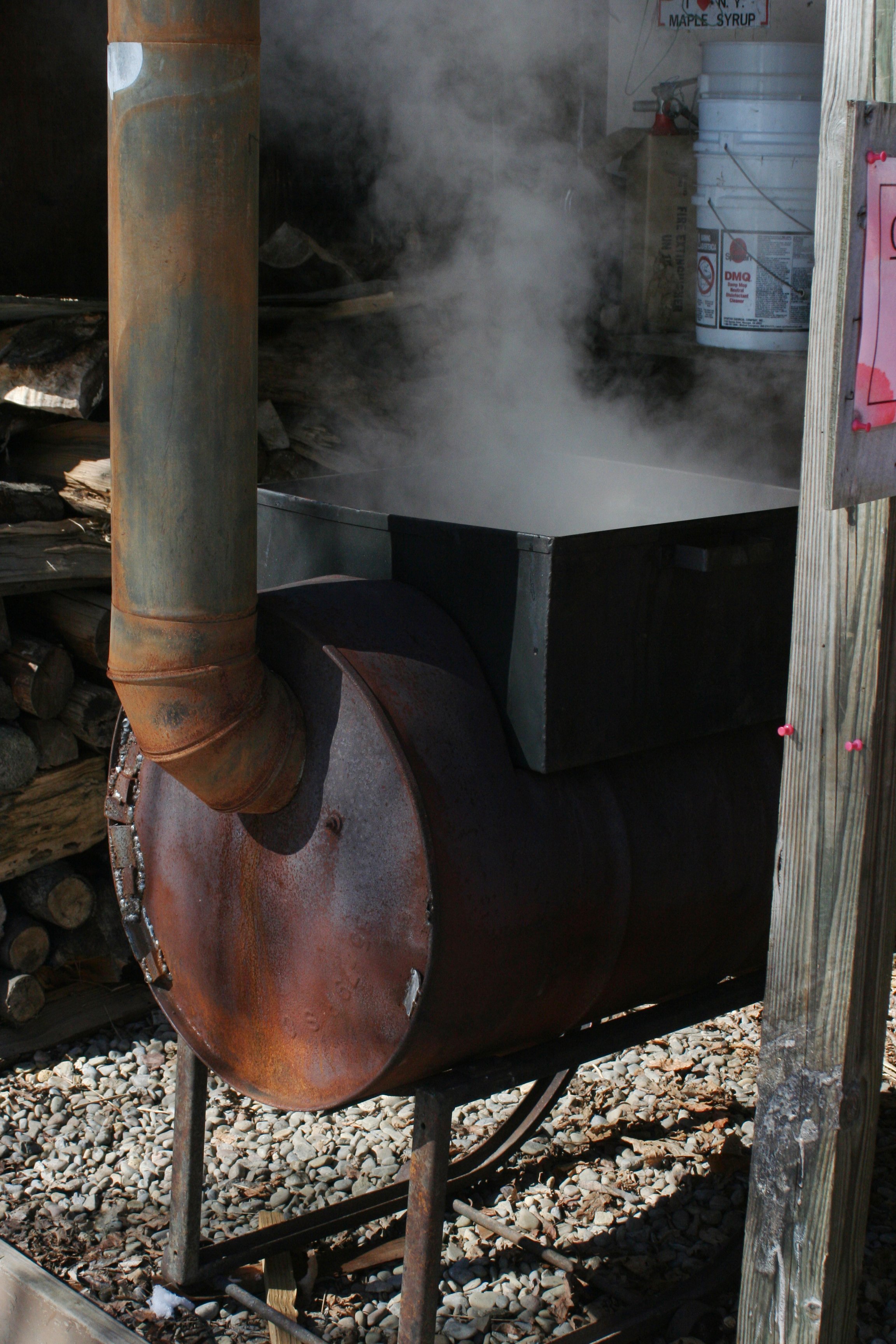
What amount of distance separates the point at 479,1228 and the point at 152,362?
1.91 meters

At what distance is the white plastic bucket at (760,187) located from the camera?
3.07 m

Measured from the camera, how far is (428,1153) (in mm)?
2006

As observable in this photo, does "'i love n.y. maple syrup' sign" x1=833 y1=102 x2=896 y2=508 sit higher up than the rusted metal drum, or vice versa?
"'i love n.y. maple syrup' sign" x1=833 y1=102 x2=896 y2=508

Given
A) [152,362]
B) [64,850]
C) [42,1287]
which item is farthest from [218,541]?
[64,850]

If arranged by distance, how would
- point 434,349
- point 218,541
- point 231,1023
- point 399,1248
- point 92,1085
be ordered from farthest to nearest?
1. point 434,349
2. point 92,1085
3. point 399,1248
4. point 231,1023
5. point 218,541

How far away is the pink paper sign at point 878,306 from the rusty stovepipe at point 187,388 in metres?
0.80

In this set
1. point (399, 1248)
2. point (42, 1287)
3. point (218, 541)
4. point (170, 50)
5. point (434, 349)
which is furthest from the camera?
point (434, 349)

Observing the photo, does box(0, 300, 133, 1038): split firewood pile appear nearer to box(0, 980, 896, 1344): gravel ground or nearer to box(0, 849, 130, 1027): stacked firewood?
box(0, 849, 130, 1027): stacked firewood

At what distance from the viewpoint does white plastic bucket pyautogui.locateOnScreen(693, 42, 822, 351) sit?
3066 mm

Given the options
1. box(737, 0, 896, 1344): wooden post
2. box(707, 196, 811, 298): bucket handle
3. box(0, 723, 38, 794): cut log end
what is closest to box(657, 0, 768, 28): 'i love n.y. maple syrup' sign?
box(707, 196, 811, 298): bucket handle

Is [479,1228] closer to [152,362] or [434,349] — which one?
[152,362]

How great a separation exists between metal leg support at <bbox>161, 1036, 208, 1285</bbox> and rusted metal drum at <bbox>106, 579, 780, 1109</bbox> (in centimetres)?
29

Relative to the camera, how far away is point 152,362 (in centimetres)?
176

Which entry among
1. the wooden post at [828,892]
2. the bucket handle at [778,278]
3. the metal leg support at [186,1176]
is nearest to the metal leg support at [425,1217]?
the wooden post at [828,892]
